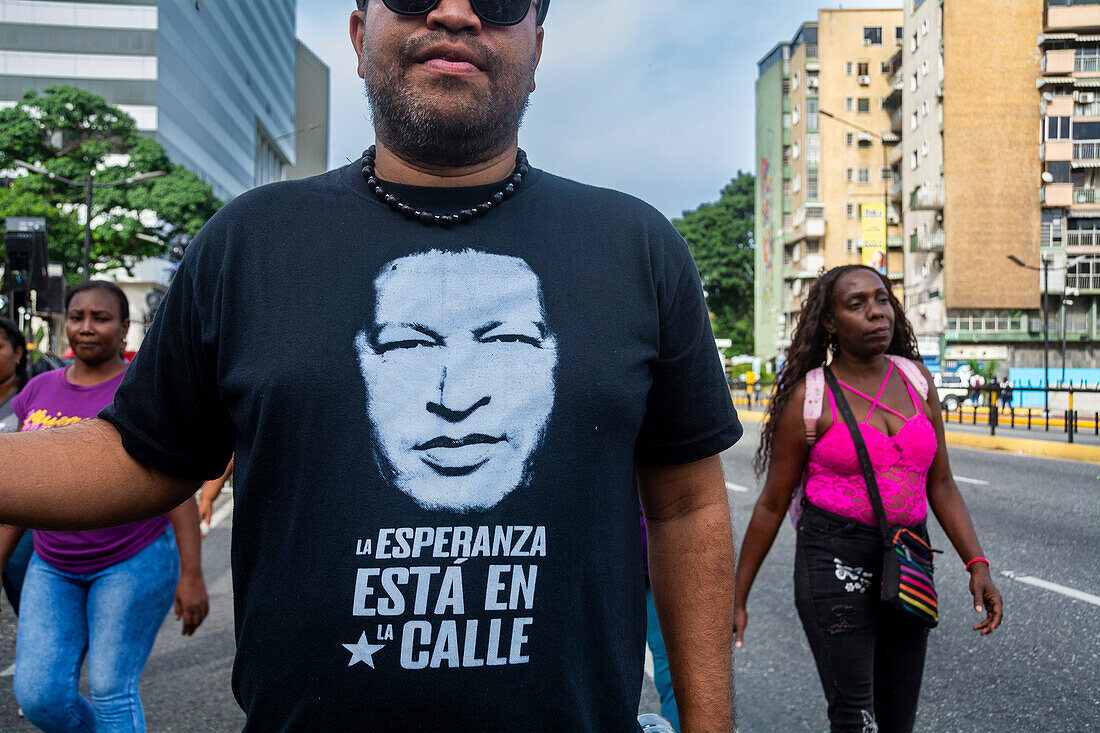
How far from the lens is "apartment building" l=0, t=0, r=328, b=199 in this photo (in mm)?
58375

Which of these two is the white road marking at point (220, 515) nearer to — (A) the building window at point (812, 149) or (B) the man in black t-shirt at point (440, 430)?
(B) the man in black t-shirt at point (440, 430)

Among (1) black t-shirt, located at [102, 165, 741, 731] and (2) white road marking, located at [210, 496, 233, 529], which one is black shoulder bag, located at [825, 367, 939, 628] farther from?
(2) white road marking, located at [210, 496, 233, 529]

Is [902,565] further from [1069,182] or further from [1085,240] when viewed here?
[1085,240]

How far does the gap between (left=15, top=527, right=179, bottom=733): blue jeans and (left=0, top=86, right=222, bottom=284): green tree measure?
4126cm

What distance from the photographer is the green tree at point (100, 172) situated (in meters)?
43.2

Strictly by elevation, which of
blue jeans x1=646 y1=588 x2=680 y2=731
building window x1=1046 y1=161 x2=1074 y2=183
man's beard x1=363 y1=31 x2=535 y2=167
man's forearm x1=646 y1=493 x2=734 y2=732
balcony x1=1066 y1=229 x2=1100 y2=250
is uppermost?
building window x1=1046 y1=161 x2=1074 y2=183

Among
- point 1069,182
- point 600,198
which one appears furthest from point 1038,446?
point 1069,182

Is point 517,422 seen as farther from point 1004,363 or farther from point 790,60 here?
point 790,60

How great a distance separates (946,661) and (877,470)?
2624 millimetres

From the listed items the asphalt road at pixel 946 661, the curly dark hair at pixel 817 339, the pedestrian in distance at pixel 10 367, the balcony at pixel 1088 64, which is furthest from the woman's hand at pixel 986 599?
the balcony at pixel 1088 64

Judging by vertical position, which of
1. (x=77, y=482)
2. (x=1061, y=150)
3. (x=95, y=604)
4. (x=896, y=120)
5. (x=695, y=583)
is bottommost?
(x=95, y=604)

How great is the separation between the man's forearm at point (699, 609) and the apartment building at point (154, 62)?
48.5 m

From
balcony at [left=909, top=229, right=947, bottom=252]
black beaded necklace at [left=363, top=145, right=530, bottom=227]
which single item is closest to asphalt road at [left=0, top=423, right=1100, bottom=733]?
black beaded necklace at [left=363, top=145, right=530, bottom=227]

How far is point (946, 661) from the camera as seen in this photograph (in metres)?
5.75
